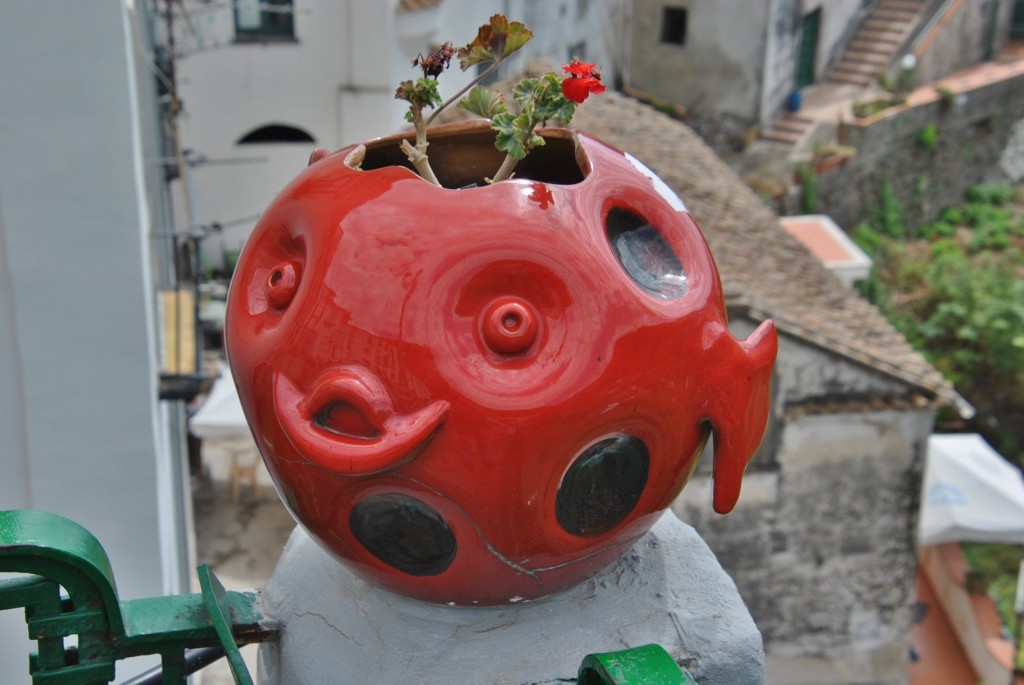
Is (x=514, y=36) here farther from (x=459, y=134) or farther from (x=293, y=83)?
(x=293, y=83)

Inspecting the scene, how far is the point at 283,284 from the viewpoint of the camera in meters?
2.59

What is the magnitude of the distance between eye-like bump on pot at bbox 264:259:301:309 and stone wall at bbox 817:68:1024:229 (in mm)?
17426

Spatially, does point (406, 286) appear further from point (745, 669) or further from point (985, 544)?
point (985, 544)

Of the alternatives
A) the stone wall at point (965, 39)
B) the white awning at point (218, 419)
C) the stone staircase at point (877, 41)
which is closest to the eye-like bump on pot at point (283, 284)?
the white awning at point (218, 419)

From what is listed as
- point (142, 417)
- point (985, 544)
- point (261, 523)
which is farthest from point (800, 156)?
point (142, 417)

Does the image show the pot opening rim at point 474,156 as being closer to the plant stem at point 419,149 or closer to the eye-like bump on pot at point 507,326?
the plant stem at point 419,149

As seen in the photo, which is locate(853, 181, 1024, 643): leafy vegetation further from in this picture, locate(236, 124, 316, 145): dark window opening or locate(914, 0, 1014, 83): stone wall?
locate(236, 124, 316, 145): dark window opening

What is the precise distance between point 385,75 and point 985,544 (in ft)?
30.0

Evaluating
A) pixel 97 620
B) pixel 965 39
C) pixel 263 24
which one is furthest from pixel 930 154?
pixel 97 620

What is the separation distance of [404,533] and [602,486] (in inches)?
17.7

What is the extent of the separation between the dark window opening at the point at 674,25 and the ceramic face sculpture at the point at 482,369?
1824 cm

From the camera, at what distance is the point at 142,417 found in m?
5.75

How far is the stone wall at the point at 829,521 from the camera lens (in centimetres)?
951

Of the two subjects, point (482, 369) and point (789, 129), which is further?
point (789, 129)
